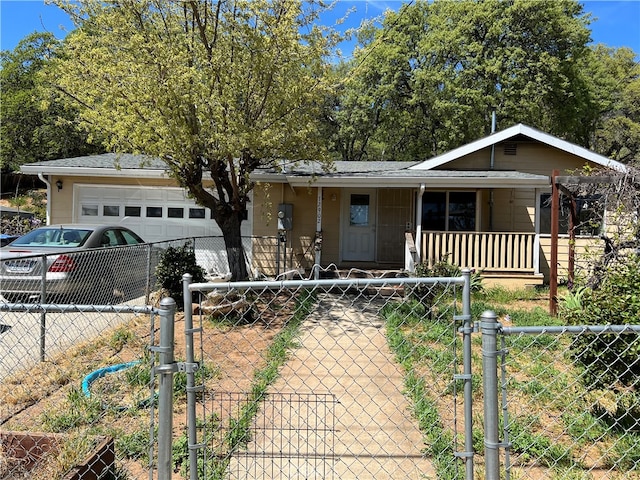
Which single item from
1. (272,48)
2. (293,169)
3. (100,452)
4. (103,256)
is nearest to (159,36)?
(272,48)

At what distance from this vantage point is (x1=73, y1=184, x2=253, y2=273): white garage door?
1278cm

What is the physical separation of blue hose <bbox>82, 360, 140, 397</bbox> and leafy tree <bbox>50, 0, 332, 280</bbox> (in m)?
3.82

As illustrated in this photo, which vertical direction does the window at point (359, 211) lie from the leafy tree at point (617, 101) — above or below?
below

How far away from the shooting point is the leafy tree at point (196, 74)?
297 inches

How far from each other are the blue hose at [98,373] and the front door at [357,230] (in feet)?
28.9

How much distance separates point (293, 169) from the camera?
40.0 ft

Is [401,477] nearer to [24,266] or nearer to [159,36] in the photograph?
[24,266]

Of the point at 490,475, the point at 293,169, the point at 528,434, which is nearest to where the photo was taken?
the point at 490,475

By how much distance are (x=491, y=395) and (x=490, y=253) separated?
9.45 m

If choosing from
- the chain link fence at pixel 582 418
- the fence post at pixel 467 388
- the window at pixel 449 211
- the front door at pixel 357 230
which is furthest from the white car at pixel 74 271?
the window at pixel 449 211

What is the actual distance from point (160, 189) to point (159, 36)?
5.28 m

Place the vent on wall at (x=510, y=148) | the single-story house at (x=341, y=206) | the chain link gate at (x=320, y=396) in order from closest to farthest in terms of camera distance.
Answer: the chain link gate at (x=320, y=396), the single-story house at (x=341, y=206), the vent on wall at (x=510, y=148)

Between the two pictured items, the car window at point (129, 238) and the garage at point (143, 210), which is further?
the garage at point (143, 210)

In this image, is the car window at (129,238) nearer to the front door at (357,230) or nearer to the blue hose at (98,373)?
the blue hose at (98,373)
